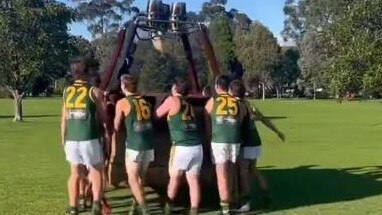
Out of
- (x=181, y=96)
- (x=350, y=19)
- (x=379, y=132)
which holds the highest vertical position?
(x=350, y=19)

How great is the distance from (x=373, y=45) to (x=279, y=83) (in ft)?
226

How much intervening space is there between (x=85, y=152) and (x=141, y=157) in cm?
75

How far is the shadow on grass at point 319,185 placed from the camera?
13.1 meters

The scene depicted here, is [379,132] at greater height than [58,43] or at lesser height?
lesser

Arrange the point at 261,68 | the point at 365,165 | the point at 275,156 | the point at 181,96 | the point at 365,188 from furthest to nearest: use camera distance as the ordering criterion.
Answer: the point at 261,68
the point at 275,156
the point at 365,165
the point at 365,188
the point at 181,96

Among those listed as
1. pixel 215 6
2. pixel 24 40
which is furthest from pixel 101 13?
pixel 24 40

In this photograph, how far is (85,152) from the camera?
10.6 metres

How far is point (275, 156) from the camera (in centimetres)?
2139

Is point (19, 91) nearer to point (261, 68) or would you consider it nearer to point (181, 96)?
point (181, 96)

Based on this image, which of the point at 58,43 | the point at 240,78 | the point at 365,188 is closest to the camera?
the point at 240,78

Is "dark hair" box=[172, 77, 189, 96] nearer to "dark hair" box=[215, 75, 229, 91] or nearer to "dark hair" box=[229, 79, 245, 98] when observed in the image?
"dark hair" box=[215, 75, 229, 91]

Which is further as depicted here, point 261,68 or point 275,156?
point 261,68

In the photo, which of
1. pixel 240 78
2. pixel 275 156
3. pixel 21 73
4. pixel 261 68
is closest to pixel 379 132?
pixel 275 156

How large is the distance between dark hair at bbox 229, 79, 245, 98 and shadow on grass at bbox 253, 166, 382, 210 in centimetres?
185
